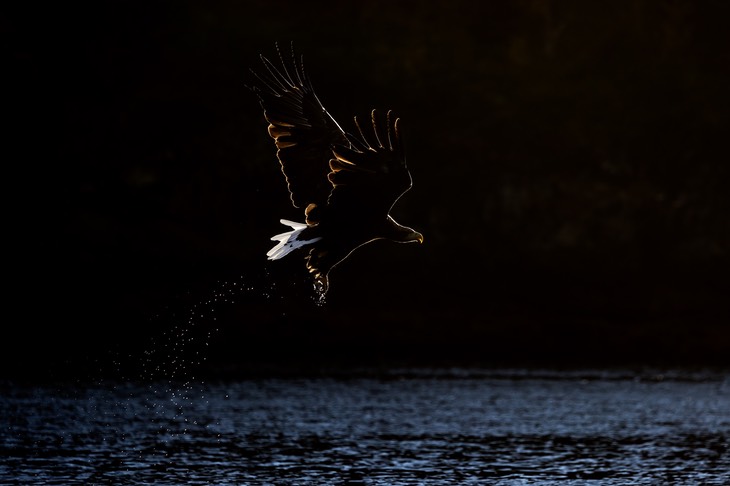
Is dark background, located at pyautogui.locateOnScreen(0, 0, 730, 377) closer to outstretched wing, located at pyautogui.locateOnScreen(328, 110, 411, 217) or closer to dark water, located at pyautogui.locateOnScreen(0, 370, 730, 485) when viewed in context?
dark water, located at pyautogui.locateOnScreen(0, 370, 730, 485)

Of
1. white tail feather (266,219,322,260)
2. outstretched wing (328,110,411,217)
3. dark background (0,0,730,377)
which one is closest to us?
outstretched wing (328,110,411,217)

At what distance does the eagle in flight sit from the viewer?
47.8 ft

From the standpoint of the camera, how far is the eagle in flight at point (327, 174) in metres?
14.6

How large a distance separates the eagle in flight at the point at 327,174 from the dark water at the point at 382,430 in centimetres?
1385

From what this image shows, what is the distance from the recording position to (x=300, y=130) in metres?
15.5

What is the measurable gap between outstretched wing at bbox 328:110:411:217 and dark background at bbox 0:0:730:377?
40368mm

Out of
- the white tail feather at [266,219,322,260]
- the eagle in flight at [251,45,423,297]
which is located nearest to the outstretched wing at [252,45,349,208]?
the eagle in flight at [251,45,423,297]

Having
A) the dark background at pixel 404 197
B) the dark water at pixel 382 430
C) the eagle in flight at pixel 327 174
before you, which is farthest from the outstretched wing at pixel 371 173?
the dark background at pixel 404 197

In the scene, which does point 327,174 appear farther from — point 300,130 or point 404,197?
point 404,197

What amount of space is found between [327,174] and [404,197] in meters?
54.5

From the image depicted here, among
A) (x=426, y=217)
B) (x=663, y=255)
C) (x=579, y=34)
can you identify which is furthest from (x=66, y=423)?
(x=579, y=34)

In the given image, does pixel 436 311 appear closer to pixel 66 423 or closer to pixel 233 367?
pixel 233 367

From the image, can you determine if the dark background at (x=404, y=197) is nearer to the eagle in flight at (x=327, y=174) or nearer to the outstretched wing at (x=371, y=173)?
the eagle in flight at (x=327, y=174)

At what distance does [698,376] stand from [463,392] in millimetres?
12230
